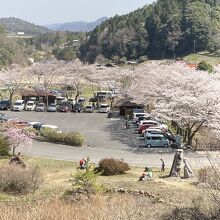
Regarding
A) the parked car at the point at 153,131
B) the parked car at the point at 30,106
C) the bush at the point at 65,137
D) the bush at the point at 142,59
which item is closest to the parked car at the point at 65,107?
the parked car at the point at 30,106

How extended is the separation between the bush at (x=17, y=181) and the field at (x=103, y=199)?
373 millimetres

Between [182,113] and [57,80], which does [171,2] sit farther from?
[182,113]

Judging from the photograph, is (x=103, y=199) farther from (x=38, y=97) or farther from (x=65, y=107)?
(x=38, y=97)

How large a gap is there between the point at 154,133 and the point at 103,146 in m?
3.30

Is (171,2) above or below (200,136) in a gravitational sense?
above

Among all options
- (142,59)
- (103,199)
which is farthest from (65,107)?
(142,59)

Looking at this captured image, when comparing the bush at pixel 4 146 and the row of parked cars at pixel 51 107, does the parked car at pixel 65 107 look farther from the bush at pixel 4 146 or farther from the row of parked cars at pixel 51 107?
the bush at pixel 4 146

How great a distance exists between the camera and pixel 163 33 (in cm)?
8681

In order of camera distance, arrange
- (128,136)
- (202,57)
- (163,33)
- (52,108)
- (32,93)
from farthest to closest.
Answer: (163,33), (202,57), (32,93), (52,108), (128,136)

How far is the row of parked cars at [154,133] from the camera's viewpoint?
27859 millimetres

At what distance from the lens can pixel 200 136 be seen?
29469mm

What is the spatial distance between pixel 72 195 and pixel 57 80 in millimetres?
41649

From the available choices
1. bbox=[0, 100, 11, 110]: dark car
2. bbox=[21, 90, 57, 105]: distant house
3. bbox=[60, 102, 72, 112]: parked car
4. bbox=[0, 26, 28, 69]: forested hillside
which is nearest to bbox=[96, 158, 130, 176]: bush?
bbox=[60, 102, 72, 112]: parked car

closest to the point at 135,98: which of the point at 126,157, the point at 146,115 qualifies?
the point at 146,115
